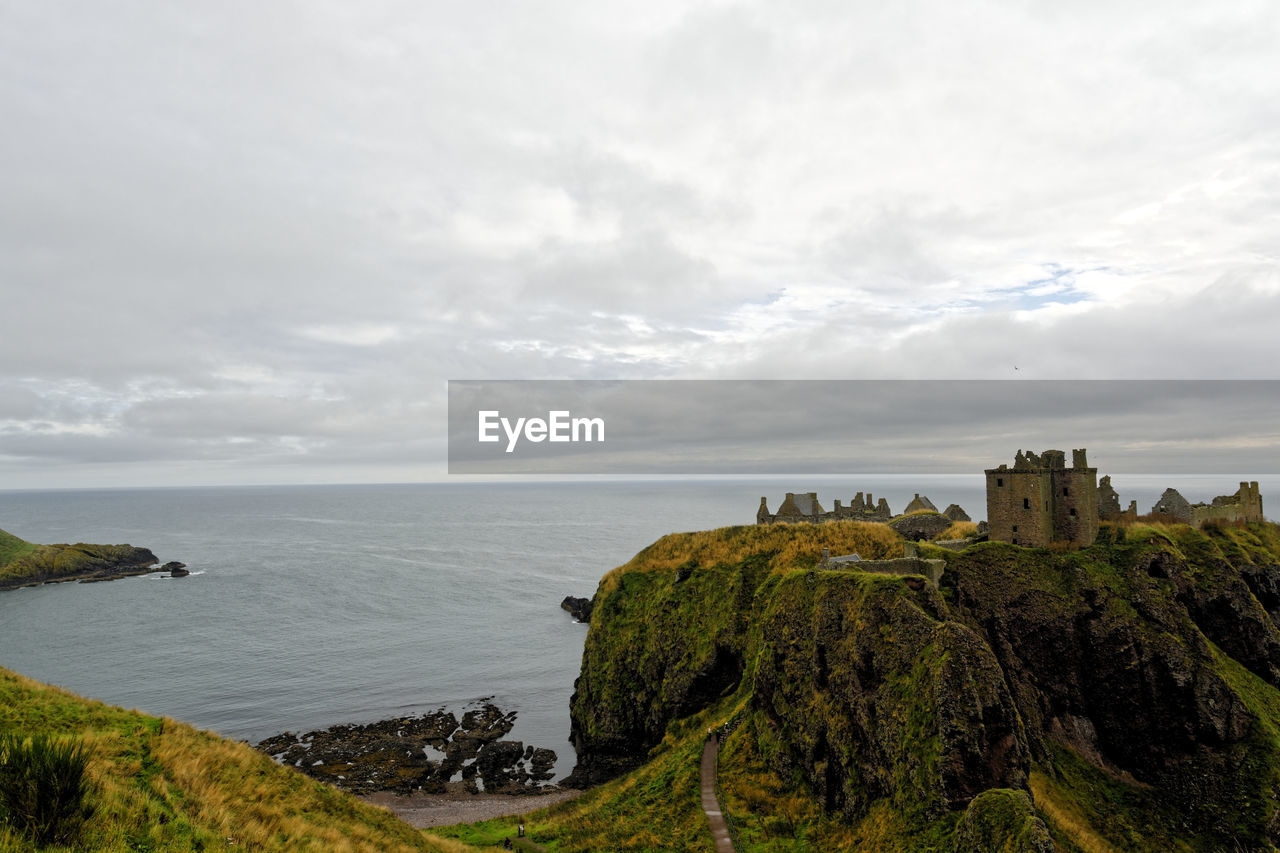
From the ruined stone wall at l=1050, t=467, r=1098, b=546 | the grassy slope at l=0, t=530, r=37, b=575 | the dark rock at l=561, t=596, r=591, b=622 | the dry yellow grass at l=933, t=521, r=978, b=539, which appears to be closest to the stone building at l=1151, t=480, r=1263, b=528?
the ruined stone wall at l=1050, t=467, r=1098, b=546

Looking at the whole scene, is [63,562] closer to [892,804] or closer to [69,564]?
[69,564]

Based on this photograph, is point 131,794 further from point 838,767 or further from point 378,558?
point 378,558

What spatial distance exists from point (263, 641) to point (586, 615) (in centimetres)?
4352

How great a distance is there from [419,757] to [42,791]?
148 feet

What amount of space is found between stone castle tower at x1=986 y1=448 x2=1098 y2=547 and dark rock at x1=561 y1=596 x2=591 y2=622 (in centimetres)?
6839

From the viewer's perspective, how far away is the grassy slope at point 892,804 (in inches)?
900

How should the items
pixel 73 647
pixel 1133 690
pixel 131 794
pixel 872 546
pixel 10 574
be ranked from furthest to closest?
pixel 10 574, pixel 73 647, pixel 872 546, pixel 1133 690, pixel 131 794

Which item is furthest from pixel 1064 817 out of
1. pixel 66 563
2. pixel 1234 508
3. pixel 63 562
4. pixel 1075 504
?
pixel 63 562

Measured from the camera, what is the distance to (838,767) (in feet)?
92.5

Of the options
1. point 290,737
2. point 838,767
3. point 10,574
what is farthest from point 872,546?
point 10,574

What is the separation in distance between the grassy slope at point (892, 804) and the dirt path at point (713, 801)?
551 millimetres

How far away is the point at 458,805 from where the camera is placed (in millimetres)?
44219

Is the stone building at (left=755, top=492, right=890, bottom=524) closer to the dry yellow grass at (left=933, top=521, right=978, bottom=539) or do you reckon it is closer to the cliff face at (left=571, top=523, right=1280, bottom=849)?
the dry yellow grass at (left=933, top=521, right=978, bottom=539)

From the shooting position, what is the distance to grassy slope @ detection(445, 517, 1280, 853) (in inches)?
900
